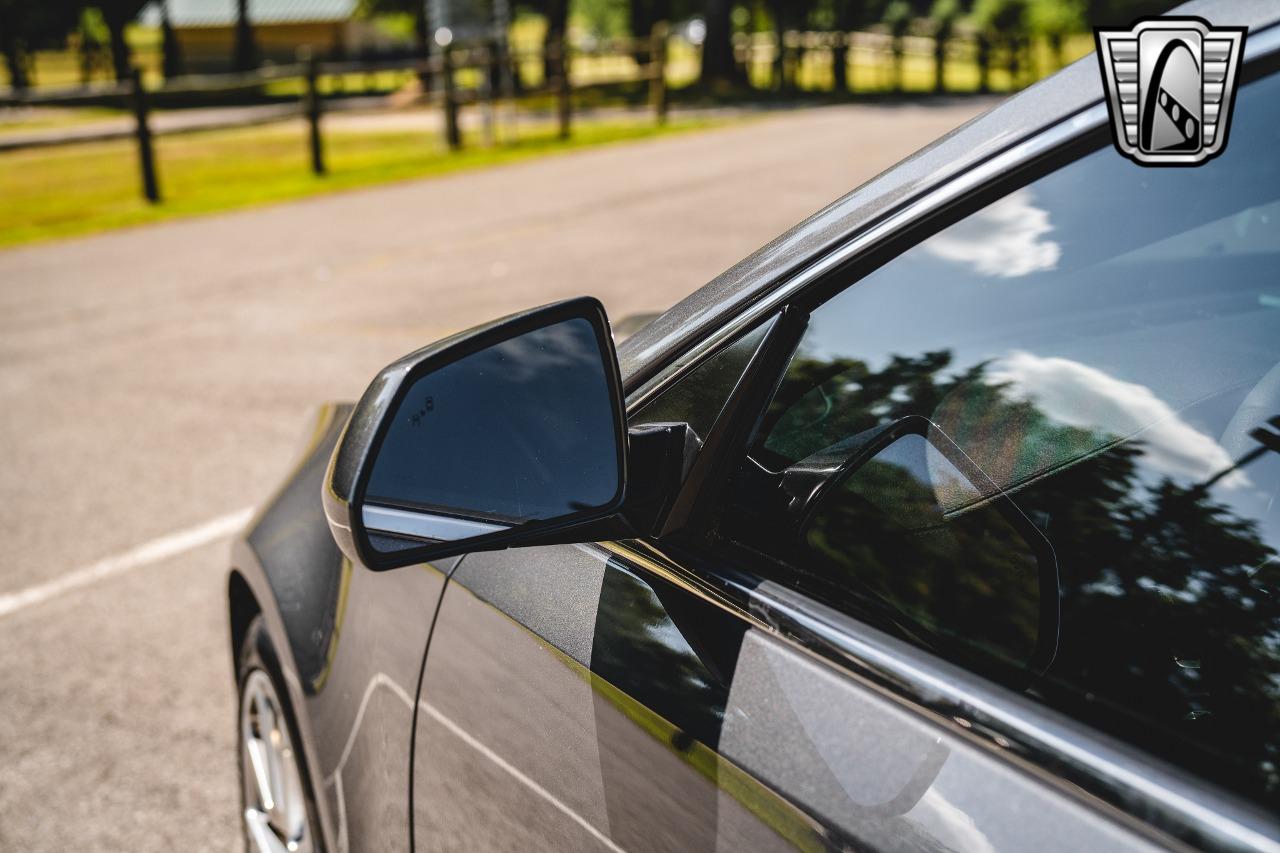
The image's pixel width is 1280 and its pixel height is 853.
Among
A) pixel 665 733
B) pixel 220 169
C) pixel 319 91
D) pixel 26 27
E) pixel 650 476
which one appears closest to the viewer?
pixel 665 733

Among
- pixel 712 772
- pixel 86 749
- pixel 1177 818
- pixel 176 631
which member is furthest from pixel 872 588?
pixel 176 631

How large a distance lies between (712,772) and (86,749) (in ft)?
8.65

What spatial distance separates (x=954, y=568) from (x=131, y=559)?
3940mm

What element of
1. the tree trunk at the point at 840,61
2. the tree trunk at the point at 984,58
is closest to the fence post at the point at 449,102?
the tree trunk at the point at 840,61

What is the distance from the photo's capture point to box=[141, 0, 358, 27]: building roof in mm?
73188

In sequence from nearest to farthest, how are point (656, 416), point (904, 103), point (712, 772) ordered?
point (712, 772)
point (656, 416)
point (904, 103)

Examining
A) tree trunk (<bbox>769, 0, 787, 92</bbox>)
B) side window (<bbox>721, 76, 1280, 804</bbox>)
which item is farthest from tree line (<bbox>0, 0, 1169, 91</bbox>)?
side window (<bbox>721, 76, 1280, 804</bbox>)

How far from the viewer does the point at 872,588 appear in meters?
1.38

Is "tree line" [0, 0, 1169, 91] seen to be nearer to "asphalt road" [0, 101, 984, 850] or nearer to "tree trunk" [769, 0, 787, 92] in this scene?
"tree trunk" [769, 0, 787, 92]

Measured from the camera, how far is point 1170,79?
1192 millimetres

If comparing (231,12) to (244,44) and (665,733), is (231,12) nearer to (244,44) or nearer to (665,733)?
(244,44)

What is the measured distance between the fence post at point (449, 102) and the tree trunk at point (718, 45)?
16763 mm

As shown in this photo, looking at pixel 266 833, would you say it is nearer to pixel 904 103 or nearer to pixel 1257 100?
pixel 1257 100

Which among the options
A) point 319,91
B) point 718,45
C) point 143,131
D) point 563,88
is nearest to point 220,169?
point 319,91
